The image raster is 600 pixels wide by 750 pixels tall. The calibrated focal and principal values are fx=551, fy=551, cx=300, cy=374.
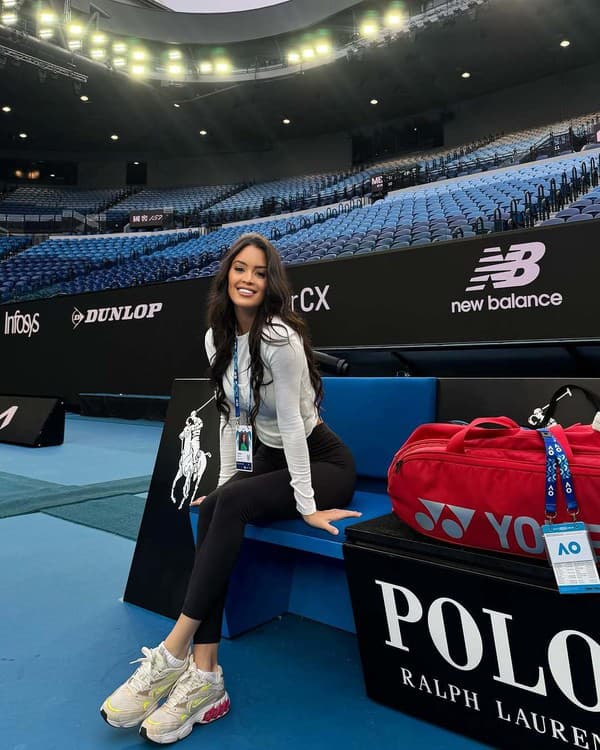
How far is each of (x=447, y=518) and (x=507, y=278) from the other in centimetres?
306

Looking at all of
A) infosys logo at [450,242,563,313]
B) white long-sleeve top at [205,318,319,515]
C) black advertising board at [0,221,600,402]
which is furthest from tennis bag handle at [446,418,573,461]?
infosys logo at [450,242,563,313]

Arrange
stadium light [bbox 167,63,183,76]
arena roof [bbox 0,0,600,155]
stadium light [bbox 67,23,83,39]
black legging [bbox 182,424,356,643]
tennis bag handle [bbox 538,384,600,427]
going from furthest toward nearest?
stadium light [bbox 167,63,183,76] < stadium light [bbox 67,23,83,39] < arena roof [bbox 0,0,600,155] < black legging [bbox 182,424,356,643] < tennis bag handle [bbox 538,384,600,427]

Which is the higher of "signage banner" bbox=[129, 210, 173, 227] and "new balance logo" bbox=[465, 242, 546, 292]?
"signage banner" bbox=[129, 210, 173, 227]

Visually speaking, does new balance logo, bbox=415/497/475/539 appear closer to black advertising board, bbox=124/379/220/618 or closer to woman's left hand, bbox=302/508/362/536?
woman's left hand, bbox=302/508/362/536

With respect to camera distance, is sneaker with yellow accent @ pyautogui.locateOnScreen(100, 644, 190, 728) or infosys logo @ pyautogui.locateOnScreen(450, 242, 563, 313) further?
infosys logo @ pyautogui.locateOnScreen(450, 242, 563, 313)

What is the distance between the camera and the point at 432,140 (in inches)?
705

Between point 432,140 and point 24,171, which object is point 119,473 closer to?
point 432,140

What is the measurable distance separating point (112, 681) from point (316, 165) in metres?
20.6

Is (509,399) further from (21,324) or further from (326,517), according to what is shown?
(21,324)

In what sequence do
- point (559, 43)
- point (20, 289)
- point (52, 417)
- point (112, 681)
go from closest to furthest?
1. point (112, 681)
2. point (52, 417)
3. point (20, 289)
4. point (559, 43)

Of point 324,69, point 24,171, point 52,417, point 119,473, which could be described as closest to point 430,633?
point 119,473

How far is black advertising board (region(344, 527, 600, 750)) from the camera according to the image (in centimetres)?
85

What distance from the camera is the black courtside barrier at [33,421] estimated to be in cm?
505

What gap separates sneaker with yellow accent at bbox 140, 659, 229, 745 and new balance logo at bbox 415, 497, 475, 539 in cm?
55
